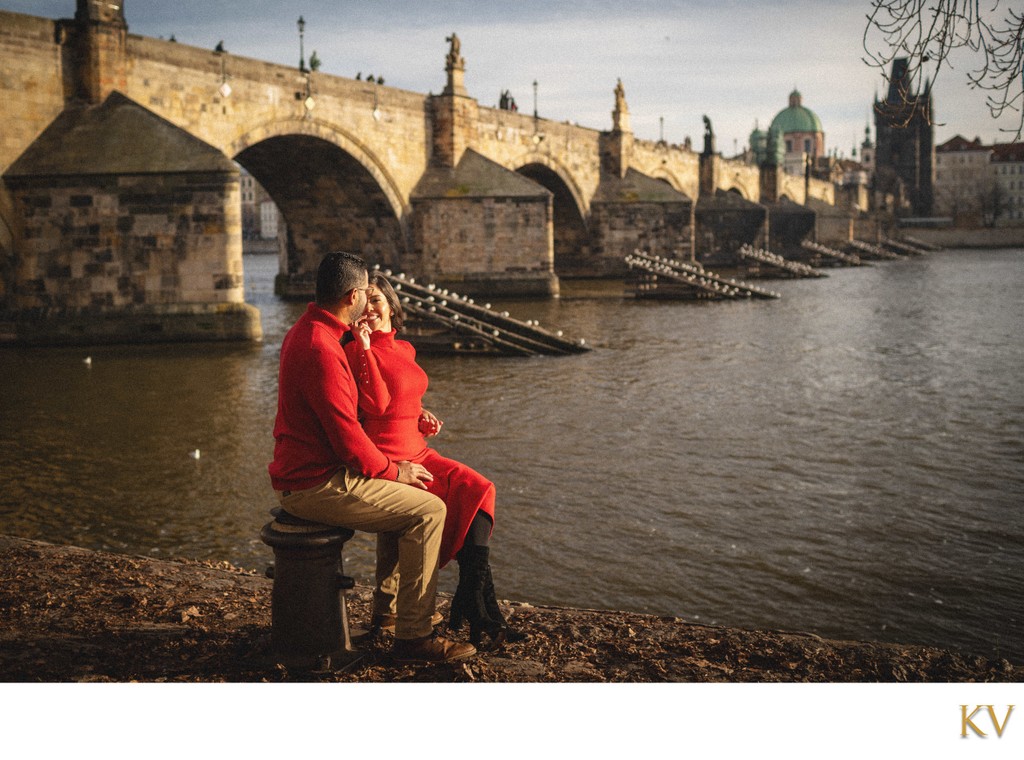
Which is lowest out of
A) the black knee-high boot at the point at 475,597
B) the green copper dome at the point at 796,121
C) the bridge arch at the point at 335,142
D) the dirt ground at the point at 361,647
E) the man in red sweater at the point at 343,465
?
the dirt ground at the point at 361,647

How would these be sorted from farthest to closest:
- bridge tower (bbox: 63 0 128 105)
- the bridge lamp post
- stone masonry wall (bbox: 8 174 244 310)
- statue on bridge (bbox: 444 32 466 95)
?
statue on bridge (bbox: 444 32 466 95) < the bridge lamp post < bridge tower (bbox: 63 0 128 105) < stone masonry wall (bbox: 8 174 244 310)

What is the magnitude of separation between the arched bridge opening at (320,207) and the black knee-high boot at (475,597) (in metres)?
22.0

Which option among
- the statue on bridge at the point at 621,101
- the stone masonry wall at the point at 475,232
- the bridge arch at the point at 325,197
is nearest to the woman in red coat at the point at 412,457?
the bridge arch at the point at 325,197

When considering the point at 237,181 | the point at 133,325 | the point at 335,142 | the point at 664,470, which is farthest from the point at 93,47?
the point at 664,470

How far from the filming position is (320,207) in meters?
28.4

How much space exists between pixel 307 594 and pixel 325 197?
83.0 ft

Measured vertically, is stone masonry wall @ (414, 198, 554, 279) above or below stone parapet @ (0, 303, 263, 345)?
above

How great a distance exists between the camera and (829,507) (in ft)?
23.6

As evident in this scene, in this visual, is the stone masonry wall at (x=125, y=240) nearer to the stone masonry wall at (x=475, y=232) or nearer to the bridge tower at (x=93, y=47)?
the bridge tower at (x=93, y=47)

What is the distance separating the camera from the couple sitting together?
3566 millimetres

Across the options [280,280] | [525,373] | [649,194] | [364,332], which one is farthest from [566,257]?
[364,332]

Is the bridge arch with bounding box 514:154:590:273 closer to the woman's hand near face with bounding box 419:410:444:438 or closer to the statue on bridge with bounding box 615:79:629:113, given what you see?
the statue on bridge with bounding box 615:79:629:113

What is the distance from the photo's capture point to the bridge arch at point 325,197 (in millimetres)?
25062

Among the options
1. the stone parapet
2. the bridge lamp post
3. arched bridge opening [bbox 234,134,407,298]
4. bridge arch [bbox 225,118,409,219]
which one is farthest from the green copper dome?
the stone parapet
